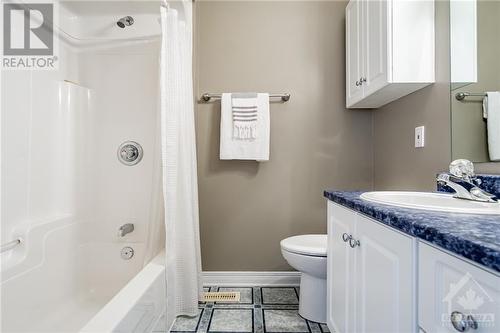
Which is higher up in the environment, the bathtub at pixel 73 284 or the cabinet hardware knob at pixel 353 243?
the cabinet hardware knob at pixel 353 243

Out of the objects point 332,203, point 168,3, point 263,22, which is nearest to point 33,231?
point 168,3

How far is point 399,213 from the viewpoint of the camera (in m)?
0.68

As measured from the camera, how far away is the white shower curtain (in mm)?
1330

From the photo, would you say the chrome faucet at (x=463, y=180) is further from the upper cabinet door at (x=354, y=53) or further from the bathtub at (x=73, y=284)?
the bathtub at (x=73, y=284)

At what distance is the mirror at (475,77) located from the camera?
1042mm

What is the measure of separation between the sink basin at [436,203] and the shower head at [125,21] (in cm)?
187

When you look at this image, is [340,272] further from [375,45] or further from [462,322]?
[375,45]

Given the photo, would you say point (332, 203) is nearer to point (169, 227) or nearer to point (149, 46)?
point (169, 227)

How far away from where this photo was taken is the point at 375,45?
4.52 feet

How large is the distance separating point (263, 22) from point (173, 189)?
1.49 m

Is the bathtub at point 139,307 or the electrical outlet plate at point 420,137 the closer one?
the bathtub at point 139,307

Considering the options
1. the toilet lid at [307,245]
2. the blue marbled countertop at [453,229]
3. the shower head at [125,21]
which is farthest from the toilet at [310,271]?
the shower head at [125,21]

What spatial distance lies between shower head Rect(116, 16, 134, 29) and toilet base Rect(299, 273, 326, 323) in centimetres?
206

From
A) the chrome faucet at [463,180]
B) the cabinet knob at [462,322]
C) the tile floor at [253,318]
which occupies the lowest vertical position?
the tile floor at [253,318]
